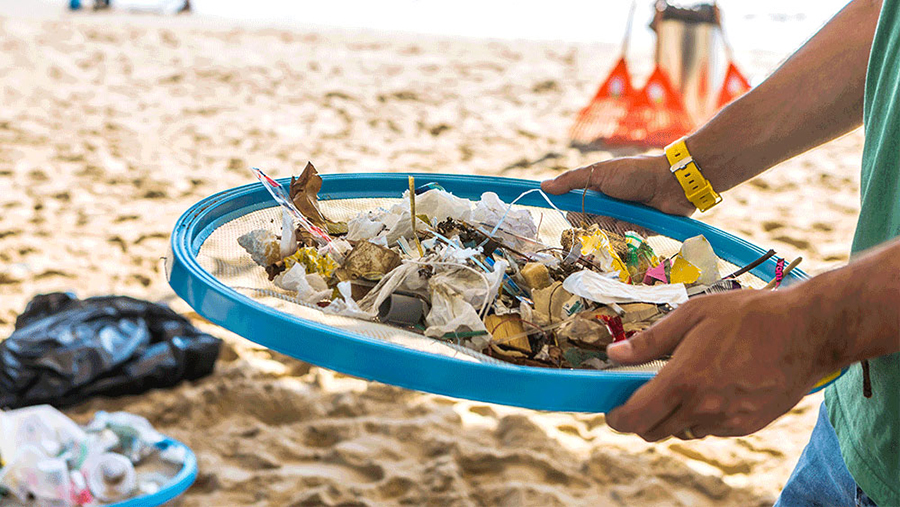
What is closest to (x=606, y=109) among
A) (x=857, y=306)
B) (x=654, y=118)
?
(x=654, y=118)

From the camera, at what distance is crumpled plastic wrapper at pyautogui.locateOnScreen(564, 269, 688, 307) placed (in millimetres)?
689

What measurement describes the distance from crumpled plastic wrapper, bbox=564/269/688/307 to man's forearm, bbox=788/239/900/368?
0.18 meters

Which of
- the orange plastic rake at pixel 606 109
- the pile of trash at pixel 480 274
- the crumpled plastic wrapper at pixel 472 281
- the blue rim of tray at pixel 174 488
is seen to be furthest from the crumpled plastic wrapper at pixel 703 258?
the orange plastic rake at pixel 606 109

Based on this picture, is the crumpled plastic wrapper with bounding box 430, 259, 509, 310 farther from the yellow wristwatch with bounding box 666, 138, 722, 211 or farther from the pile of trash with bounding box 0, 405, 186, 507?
the pile of trash with bounding box 0, 405, 186, 507

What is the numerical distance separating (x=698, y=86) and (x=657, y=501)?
8.99ft

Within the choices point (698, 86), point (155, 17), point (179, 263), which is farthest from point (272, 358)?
point (155, 17)

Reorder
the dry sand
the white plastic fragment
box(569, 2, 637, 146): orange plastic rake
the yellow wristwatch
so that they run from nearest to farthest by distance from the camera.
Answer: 1. the white plastic fragment
2. the yellow wristwatch
3. the dry sand
4. box(569, 2, 637, 146): orange plastic rake

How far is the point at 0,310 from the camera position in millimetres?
1921

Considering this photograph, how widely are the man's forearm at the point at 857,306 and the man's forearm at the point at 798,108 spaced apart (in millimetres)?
380

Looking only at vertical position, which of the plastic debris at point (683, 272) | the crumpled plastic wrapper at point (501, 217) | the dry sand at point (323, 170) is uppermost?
the crumpled plastic wrapper at point (501, 217)

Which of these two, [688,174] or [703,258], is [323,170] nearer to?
[688,174]

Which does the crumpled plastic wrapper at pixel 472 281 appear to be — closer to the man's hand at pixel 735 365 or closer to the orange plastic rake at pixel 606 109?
the man's hand at pixel 735 365

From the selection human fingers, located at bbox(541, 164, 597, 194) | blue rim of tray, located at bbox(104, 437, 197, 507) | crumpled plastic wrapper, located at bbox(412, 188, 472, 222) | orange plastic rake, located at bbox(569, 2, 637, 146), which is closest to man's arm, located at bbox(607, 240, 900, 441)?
crumpled plastic wrapper, located at bbox(412, 188, 472, 222)

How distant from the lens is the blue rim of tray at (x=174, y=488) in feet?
4.48
